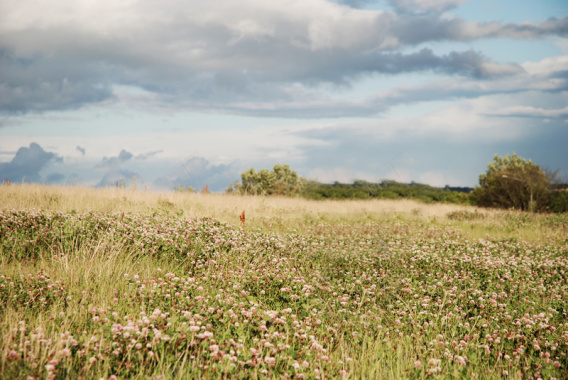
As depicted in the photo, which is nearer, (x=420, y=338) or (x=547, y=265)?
(x=420, y=338)

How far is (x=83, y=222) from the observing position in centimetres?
920

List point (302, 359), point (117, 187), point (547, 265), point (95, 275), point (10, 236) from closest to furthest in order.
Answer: point (302, 359) → point (95, 275) → point (10, 236) → point (547, 265) → point (117, 187)

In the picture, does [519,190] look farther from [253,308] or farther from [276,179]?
[253,308]

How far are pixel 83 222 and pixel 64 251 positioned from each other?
1520 millimetres

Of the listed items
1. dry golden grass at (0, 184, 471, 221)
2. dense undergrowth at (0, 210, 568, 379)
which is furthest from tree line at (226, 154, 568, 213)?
dense undergrowth at (0, 210, 568, 379)

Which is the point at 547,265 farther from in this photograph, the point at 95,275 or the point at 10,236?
the point at 10,236

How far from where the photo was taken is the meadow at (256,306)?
12.9 ft

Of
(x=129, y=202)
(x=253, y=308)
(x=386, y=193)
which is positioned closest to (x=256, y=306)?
(x=253, y=308)

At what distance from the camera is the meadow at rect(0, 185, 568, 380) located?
155 inches

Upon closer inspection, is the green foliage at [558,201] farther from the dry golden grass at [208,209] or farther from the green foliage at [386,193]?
the dry golden grass at [208,209]

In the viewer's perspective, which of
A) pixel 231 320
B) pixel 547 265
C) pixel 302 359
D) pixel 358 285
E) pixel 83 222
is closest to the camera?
pixel 302 359

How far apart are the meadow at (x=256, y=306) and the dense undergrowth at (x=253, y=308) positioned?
3 cm

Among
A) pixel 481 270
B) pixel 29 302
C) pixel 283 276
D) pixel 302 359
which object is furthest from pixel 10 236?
pixel 481 270

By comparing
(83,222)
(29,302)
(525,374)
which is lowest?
(525,374)
